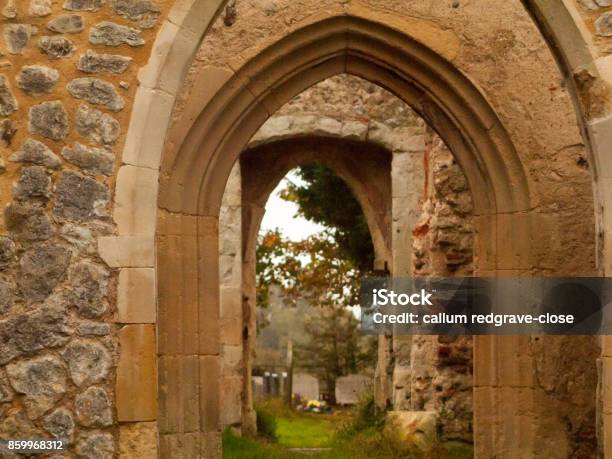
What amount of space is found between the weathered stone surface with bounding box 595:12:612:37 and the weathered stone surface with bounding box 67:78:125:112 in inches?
76.7

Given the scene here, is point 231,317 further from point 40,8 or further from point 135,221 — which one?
point 40,8

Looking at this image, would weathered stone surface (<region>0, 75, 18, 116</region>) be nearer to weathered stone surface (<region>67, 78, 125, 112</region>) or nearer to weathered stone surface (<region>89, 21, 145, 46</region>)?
→ weathered stone surface (<region>67, 78, 125, 112</region>)

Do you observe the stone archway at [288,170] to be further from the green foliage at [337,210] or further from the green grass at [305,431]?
the green foliage at [337,210]

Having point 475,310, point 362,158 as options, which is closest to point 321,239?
point 362,158

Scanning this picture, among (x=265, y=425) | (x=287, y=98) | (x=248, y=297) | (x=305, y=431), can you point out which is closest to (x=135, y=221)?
(x=287, y=98)

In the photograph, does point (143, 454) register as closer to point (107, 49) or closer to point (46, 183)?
point (46, 183)

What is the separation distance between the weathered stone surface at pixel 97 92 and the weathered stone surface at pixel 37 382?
1011 mm

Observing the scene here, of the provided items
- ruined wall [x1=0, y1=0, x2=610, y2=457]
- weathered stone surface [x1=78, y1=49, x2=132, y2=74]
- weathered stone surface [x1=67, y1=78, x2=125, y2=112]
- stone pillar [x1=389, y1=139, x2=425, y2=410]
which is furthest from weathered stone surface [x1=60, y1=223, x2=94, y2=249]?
stone pillar [x1=389, y1=139, x2=425, y2=410]

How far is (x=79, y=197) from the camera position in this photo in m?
4.72

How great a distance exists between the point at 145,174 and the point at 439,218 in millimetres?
4515

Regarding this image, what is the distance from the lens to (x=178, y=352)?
770 cm

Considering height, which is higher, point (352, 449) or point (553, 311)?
point (553, 311)

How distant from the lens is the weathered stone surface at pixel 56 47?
4.79 meters

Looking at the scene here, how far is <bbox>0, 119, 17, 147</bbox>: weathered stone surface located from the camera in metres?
4.72
